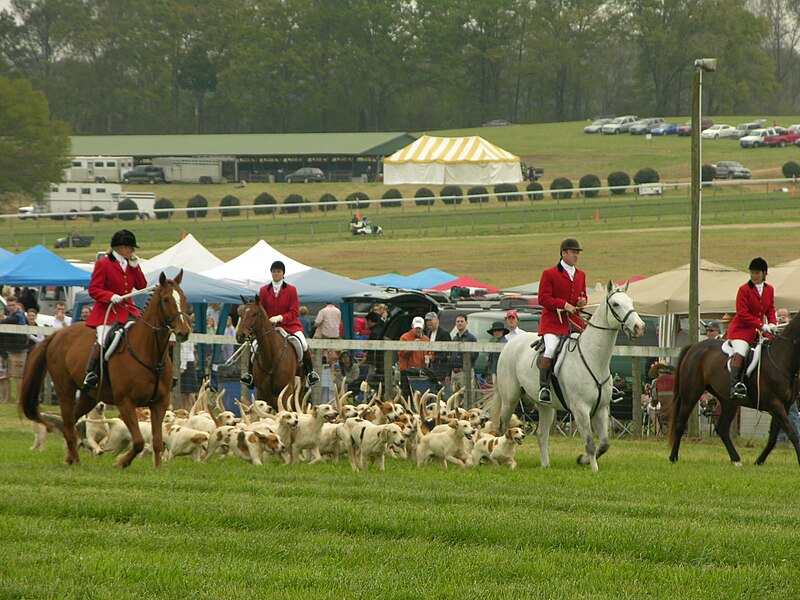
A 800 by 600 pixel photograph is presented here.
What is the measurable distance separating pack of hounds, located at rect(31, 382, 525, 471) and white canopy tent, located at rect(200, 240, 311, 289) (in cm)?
1188

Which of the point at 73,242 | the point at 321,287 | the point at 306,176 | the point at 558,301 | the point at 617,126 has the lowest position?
the point at 321,287

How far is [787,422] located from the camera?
14.1 metres

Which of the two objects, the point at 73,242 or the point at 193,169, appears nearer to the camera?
the point at 73,242

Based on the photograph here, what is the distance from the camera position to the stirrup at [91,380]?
42.0 feet

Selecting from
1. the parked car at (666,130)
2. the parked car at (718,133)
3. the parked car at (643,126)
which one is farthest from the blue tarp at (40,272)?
the parked car at (643,126)

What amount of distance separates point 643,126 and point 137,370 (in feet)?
299

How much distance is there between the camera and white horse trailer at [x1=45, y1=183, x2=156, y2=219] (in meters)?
75.1

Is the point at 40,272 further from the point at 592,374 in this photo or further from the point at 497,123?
the point at 497,123

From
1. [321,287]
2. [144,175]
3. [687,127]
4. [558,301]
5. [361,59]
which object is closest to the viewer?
[558,301]

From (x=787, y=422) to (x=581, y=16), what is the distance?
105567mm

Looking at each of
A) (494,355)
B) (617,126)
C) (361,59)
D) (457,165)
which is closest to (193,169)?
(457,165)

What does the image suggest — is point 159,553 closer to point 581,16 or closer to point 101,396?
point 101,396

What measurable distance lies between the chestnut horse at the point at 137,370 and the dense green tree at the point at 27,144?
209 feet

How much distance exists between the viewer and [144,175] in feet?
289
